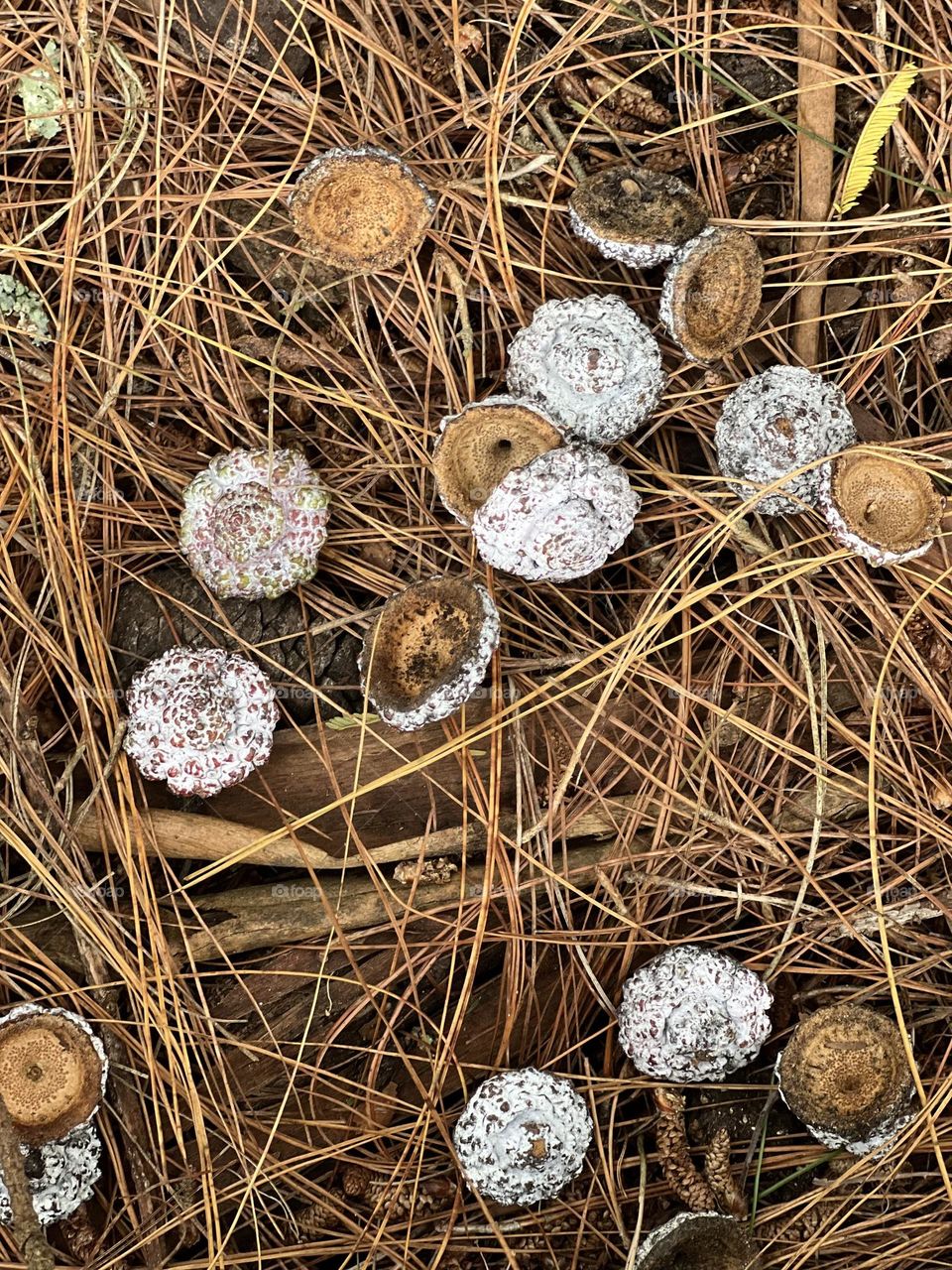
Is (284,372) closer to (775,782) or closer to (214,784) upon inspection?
(214,784)

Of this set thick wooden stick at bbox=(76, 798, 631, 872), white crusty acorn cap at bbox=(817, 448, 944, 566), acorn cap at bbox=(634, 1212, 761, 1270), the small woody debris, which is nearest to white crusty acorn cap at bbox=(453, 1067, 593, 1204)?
acorn cap at bbox=(634, 1212, 761, 1270)

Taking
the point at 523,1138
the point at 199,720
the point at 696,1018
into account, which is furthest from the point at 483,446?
the point at 523,1138

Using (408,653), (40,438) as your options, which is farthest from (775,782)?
(40,438)

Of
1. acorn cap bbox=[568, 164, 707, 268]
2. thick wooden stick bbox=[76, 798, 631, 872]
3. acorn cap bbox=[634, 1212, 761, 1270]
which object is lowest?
acorn cap bbox=[634, 1212, 761, 1270]

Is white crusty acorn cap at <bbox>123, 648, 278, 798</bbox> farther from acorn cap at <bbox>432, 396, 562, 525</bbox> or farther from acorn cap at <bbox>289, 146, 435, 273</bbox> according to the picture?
acorn cap at <bbox>289, 146, 435, 273</bbox>

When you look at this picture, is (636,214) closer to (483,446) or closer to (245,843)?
(483,446)

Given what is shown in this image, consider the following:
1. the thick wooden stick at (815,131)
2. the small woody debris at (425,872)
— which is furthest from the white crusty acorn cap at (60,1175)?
the thick wooden stick at (815,131)
